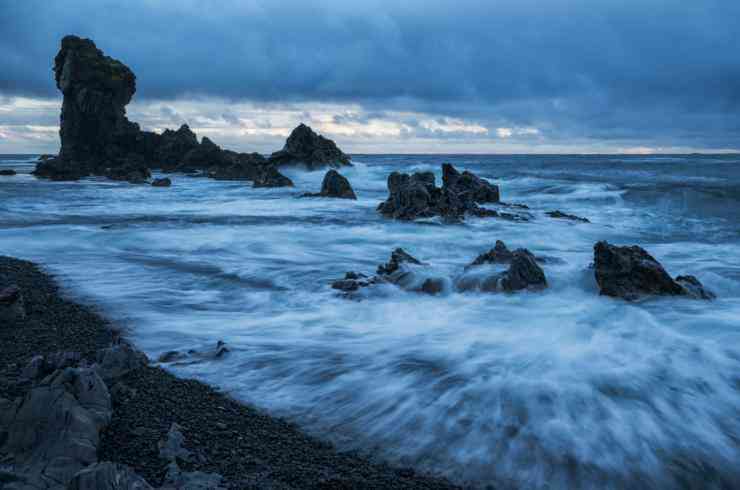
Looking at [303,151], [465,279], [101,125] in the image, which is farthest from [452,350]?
[101,125]

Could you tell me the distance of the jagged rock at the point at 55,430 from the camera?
2867 mm

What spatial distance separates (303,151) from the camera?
151 ft

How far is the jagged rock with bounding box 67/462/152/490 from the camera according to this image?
2.54 metres

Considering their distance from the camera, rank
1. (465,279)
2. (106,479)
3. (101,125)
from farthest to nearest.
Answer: (101,125) → (465,279) → (106,479)

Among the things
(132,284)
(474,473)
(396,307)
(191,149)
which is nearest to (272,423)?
(474,473)

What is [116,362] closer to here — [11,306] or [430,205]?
[11,306]

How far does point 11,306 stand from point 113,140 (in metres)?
49.7

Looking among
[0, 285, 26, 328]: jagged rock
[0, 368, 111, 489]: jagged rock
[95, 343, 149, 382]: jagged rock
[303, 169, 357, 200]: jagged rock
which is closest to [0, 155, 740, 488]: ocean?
[95, 343, 149, 382]: jagged rock

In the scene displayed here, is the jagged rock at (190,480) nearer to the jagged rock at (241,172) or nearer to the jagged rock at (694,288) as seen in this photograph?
the jagged rock at (694,288)

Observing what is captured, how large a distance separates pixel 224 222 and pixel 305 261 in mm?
7400

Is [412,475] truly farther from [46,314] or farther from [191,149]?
[191,149]

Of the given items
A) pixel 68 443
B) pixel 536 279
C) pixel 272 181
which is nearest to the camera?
pixel 68 443

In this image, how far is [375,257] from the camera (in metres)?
12.2

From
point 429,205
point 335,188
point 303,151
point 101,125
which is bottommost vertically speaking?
point 429,205
